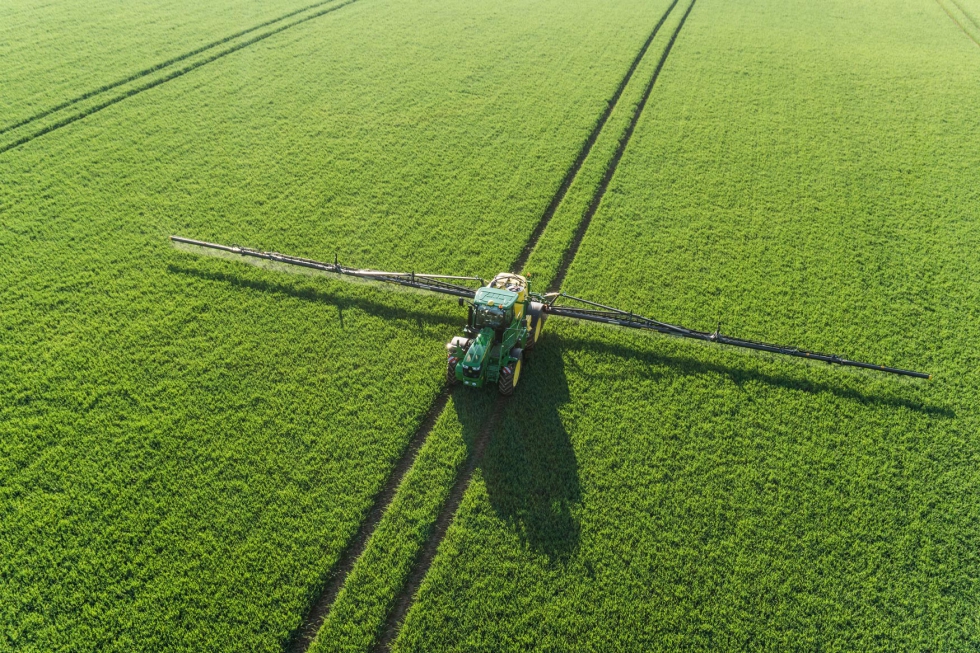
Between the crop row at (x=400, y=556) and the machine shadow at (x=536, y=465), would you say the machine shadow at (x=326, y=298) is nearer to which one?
the crop row at (x=400, y=556)

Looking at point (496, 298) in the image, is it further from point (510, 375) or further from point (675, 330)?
point (675, 330)

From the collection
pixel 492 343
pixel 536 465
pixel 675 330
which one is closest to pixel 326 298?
pixel 492 343

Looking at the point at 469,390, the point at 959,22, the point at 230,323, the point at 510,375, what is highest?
the point at 959,22

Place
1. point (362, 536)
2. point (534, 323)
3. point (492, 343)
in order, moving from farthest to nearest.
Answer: point (534, 323)
point (492, 343)
point (362, 536)

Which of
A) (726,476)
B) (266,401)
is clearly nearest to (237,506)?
(266,401)

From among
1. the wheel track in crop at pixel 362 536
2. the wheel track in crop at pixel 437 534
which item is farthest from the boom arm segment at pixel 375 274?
the wheel track in crop at pixel 437 534
